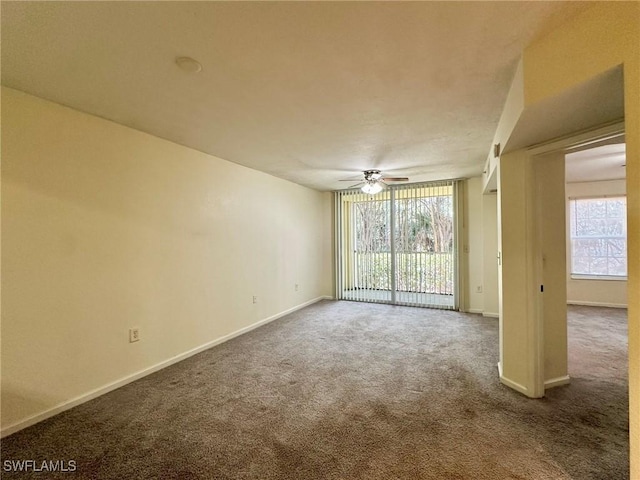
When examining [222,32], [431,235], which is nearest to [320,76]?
[222,32]

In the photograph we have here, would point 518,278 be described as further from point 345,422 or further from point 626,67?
point 345,422

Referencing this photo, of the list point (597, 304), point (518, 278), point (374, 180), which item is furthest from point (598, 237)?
point (374, 180)

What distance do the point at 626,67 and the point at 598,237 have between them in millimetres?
5719

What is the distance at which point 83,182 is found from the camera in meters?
2.32

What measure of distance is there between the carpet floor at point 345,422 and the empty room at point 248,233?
0.02m

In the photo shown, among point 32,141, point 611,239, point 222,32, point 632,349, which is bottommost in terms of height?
point 632,349

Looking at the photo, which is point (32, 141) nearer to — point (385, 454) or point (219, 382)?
point (219, 382)

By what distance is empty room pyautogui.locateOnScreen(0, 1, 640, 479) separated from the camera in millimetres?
1365

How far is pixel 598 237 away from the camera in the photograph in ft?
17.2

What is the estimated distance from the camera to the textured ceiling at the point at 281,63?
1277mm

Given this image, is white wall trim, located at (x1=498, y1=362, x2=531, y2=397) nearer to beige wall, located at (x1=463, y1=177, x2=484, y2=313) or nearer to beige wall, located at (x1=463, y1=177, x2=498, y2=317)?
beige wall, located at (x1=463, y1=177, x2=498, y2=317)

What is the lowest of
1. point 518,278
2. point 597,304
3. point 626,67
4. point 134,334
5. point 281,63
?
point 597,304

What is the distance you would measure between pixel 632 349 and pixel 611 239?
Result: 5689mm

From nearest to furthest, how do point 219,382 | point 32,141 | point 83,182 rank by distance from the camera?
point 32,141 < point 83,182 < point 219,382
